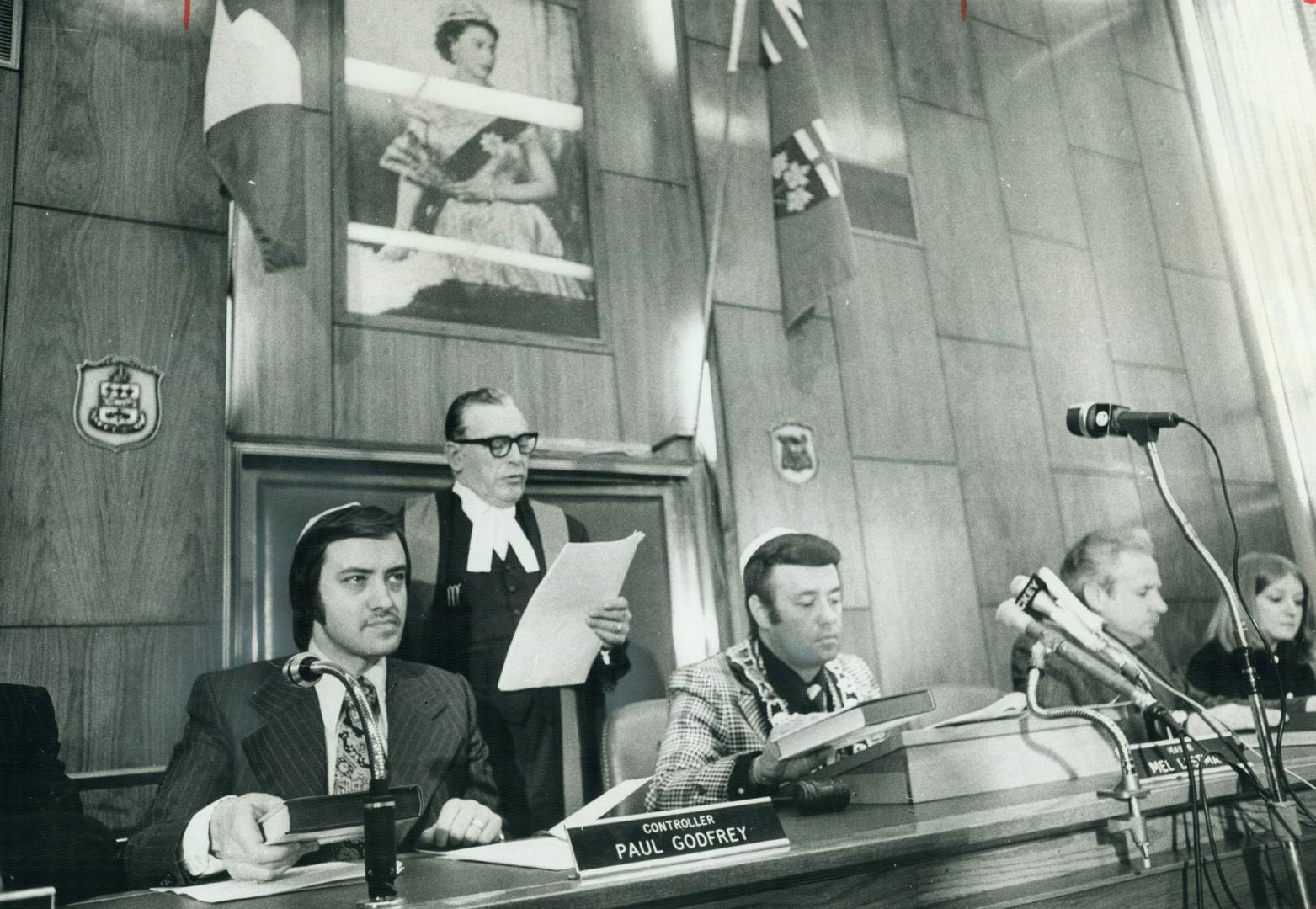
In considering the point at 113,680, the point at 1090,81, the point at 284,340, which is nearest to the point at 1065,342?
the point at 1090,81

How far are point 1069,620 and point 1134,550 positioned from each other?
2.58 m

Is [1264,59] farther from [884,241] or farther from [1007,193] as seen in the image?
[884,241]

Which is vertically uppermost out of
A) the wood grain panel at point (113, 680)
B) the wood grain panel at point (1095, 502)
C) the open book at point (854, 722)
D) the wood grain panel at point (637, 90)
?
the wood grain panel at point (637, 90)

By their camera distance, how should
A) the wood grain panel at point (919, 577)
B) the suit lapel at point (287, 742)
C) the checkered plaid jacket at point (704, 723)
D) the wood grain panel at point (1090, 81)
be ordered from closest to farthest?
the suit lapel at point (287, 742), the checkered plaid jacket at point (704, 723), the wood grain panel at point (919, 577), the wood grain panel at point (1090, 81)

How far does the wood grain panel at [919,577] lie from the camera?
370 centimetres

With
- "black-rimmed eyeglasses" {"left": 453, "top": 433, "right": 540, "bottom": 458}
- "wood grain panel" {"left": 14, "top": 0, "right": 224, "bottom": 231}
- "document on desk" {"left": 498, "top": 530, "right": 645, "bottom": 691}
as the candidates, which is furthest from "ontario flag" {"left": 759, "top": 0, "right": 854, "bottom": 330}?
"wood grain panel" {"left": 14, "top": 0, "right": 224, "bottom": 231}

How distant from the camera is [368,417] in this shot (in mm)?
2908

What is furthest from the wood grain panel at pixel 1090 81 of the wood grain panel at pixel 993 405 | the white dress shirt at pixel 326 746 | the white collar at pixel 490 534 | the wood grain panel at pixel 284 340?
the white dress shirt at pixel 326 746

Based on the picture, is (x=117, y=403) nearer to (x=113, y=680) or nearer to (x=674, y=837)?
(x=113, y=680)

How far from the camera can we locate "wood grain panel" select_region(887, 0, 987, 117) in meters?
4.38

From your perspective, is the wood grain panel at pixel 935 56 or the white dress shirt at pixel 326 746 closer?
the white dress shirt at pixel 326 746

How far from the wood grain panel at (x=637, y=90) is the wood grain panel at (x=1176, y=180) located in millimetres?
2320

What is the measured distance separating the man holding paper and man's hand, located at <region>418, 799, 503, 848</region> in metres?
0.69

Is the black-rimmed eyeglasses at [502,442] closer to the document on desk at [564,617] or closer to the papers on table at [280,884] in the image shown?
the document on desk at [564,617]
